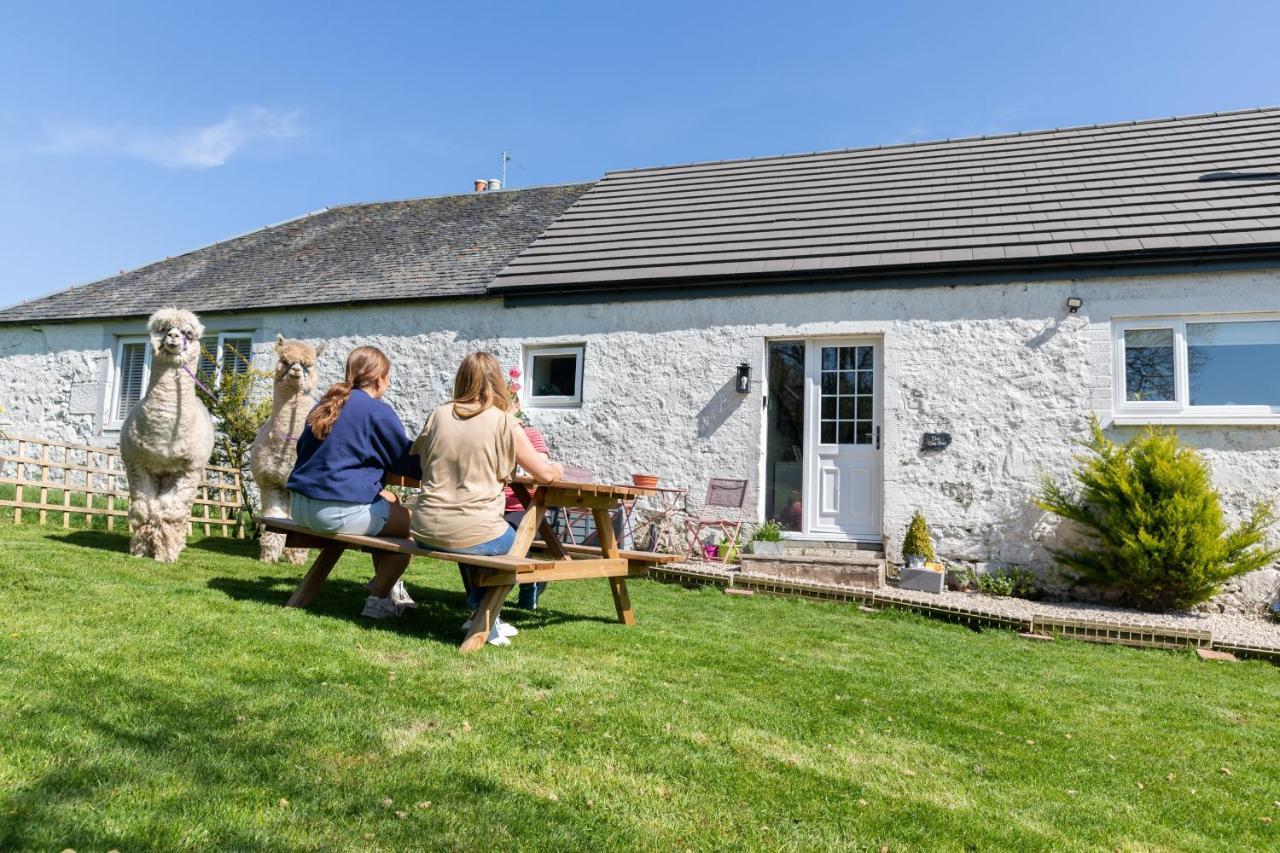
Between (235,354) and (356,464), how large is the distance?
897cm

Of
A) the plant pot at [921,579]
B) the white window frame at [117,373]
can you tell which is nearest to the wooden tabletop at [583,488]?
the plant pot at [921,579]

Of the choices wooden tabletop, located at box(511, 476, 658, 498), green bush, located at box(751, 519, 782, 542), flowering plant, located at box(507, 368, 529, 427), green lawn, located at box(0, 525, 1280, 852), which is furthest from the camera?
flowering plant, located at box(507, 368, 529, 427)

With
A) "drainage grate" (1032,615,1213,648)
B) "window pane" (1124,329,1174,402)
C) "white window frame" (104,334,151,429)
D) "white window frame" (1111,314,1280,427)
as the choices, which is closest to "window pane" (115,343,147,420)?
"white window frame" (104,334,151,429)

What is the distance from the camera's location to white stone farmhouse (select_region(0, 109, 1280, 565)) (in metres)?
8.37

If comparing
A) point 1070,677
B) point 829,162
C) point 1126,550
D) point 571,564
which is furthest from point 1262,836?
point 829,162

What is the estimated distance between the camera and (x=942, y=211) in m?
10.2

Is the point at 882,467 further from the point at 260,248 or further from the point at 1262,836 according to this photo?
the point at 260,248

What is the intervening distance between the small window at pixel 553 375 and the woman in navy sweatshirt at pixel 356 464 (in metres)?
5.68

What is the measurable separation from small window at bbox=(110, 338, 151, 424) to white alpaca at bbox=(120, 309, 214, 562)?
783 cm

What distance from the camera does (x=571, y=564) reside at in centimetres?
448

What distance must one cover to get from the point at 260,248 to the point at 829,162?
404 inches

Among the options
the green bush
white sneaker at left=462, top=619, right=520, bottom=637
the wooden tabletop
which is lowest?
white sneaker at left=462, top=619, right=520, bottom=637

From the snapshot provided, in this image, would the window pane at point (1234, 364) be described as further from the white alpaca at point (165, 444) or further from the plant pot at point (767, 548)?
the white alpaca at point (165, 444)

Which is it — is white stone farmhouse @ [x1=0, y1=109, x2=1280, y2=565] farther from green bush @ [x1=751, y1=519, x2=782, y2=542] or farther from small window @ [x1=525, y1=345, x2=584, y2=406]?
green bush @ [x1=751, y1=519, x2=782, y2=542]
